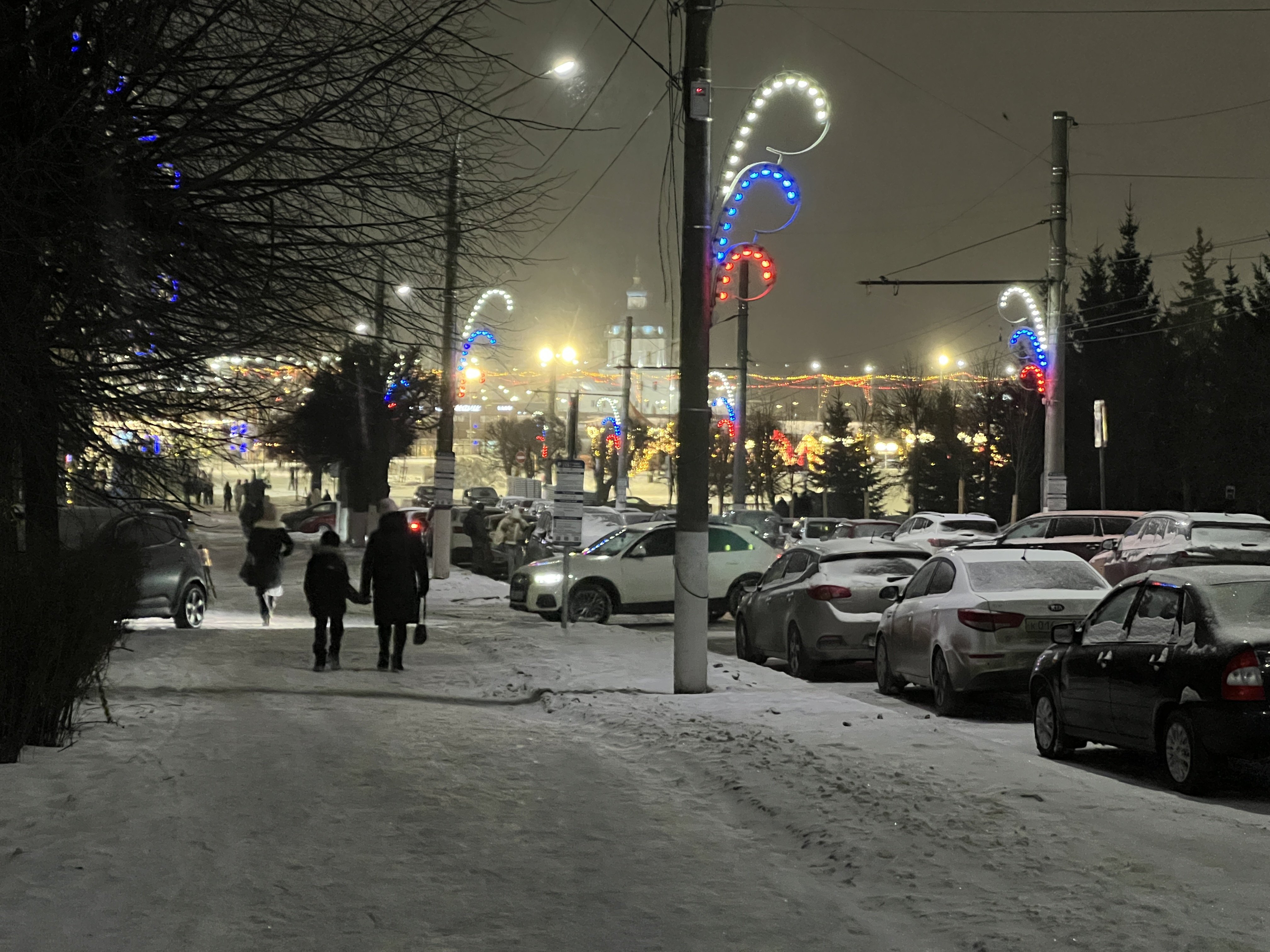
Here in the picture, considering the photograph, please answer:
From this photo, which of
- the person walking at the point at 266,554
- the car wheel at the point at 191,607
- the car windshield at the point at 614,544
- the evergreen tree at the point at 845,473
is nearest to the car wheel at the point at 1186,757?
the person walking at the point at 266,554

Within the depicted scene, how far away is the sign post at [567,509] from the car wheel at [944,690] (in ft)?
22.4

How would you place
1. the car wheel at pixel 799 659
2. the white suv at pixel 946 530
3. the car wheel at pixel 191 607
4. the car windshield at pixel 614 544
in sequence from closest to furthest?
the car wheel at pixel 799 659, the car wheel at pixel 191 607, the car windshield at pixel 614 544, the white suv at pixel 946 530

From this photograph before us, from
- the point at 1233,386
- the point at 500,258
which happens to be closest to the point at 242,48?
the point at 500,258

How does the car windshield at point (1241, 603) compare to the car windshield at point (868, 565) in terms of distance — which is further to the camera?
the car windshield at point (868, 565)

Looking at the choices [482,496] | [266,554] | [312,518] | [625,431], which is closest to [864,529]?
[625,431]

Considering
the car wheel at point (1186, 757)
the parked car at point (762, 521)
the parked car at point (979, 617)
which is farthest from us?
the parked car at point (762, 521)

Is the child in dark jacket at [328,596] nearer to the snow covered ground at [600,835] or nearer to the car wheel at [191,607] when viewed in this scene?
the snow covered ground at [600,835]

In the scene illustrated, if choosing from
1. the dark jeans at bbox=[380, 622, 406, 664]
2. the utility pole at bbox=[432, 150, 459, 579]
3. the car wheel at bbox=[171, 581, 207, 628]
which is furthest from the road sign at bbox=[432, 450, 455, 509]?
the dark jeans at bbox=[380, 622, 406, 664]

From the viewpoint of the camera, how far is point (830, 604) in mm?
16375

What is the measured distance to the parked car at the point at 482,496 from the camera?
236 feet

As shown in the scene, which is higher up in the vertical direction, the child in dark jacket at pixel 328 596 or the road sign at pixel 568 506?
the road sign at pixel 568 506

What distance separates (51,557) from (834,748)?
5.21 m

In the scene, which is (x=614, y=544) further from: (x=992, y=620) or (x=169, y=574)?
(x=992, y=620)

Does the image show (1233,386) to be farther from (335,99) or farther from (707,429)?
(335,99)
